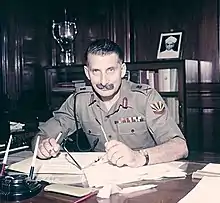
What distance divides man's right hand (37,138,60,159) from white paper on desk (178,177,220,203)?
2.09ft

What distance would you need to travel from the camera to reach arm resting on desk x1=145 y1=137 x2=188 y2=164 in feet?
5.27

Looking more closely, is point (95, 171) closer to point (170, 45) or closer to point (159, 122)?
point (159, 122)

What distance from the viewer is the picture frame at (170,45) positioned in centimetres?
325

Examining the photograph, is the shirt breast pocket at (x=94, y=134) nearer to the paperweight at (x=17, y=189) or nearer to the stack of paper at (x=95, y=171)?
the stack of paper at (x=95, y=171)

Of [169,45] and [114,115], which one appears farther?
[169,45]

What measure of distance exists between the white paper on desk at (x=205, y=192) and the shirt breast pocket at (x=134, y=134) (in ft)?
2.19

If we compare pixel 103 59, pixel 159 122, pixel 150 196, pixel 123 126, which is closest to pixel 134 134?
pixel 123 126

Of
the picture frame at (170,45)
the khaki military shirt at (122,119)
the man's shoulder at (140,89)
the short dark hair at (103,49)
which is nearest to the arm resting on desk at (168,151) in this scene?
the khaki military shirt at (122,119)

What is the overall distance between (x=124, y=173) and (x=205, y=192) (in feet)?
1.07

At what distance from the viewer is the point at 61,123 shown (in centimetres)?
206

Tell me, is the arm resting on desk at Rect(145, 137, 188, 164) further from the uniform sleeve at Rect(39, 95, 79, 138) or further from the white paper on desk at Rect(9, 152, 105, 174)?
the uniform sleeve at Rect(39, 95, 79, 138)

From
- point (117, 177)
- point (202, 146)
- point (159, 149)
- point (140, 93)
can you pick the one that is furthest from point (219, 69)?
point (117, 177)

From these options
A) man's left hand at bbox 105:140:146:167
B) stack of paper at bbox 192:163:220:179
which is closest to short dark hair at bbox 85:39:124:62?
man's left hand at bbox 105:140:146:167

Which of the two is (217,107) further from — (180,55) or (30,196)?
(30,196)
